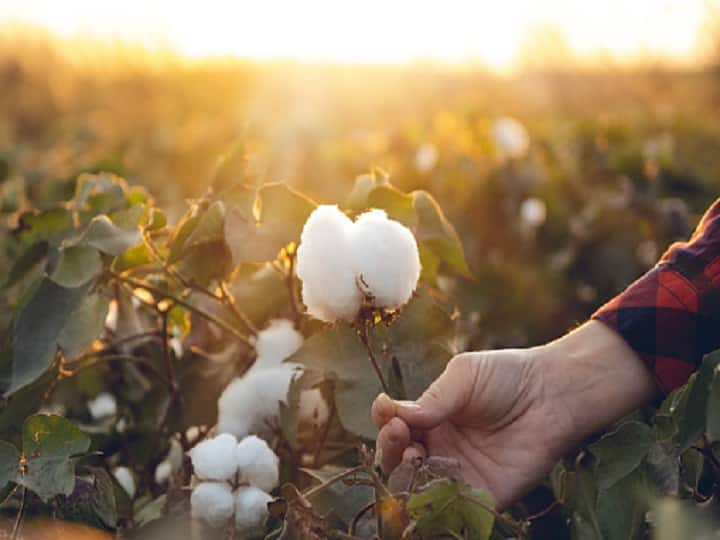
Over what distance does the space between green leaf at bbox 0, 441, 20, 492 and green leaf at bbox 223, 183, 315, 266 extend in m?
0.32

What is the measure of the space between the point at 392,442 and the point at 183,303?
0.43 meters

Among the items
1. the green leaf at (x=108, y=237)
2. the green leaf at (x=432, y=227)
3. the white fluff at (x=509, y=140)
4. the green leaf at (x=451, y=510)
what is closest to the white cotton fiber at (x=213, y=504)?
the green leaf at (x=451, y=510)

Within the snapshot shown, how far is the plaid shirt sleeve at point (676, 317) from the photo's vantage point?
1240 millimetres

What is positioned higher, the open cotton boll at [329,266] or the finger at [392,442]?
the open cotton boll at [329,266]

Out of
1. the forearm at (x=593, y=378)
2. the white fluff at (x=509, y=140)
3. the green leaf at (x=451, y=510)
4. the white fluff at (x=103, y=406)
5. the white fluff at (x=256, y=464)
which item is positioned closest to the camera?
the green leaf at (x=451, y=510)

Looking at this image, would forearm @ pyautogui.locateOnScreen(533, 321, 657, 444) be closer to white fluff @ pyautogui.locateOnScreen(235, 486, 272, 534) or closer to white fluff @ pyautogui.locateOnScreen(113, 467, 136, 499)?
white fluff @ pyautogui.locateOnScreen(235, 486, 272, 534)

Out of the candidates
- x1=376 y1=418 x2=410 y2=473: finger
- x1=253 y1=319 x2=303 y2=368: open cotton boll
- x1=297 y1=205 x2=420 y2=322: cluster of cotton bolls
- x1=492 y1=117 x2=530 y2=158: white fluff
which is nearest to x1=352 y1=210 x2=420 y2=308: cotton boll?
x1=297 y1=205 x2=420 y2=322: cluster of cotton bolls

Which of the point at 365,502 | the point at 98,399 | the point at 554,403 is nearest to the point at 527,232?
the point at 98,399

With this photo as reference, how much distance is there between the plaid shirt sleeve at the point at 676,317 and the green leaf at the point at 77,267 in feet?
1.99

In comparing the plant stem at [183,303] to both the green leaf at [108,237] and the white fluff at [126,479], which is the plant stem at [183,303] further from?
the white fluff at [126,479]

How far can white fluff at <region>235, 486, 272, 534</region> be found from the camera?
1.09 m

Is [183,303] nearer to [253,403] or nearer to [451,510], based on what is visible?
[253,403]

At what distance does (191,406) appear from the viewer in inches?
58.0

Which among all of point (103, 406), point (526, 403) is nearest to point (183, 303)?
point (103, 406)
